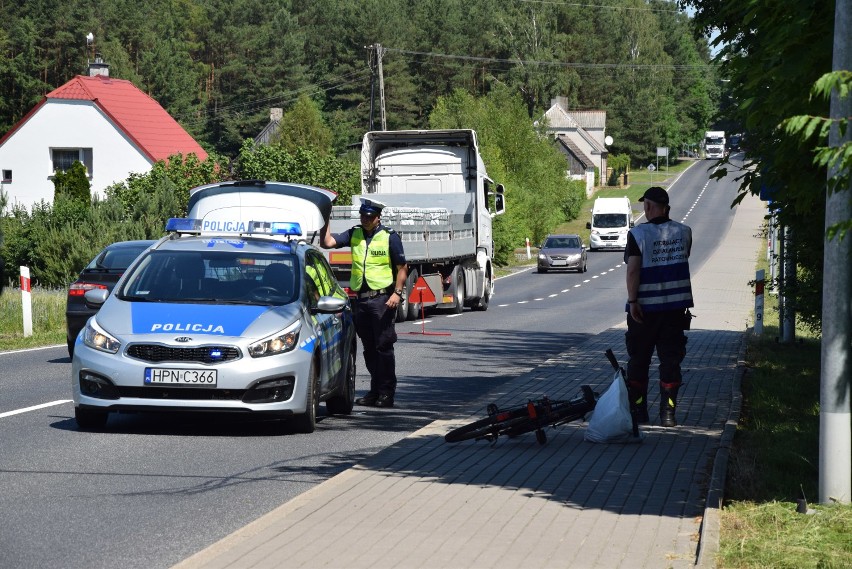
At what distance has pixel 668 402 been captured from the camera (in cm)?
1062

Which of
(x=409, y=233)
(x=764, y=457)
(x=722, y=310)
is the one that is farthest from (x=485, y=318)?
(x=764, y=457)

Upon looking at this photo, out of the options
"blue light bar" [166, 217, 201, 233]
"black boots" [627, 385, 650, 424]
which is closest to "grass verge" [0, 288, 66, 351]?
"blue light bar" [166, 217, 201, 233]

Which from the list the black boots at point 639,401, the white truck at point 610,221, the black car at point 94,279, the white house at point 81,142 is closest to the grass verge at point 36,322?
the black car at point 94,279

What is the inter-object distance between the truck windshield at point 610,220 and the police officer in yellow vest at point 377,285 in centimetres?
6025

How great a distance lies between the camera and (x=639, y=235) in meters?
10.6

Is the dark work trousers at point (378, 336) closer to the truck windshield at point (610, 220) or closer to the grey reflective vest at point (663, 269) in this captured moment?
the grey reflective vest at point (663, 269)

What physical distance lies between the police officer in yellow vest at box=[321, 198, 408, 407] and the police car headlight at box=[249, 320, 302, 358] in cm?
208

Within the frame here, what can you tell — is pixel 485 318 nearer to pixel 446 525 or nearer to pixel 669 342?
pixel 669 342

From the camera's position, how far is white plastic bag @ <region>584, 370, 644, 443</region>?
9602mm

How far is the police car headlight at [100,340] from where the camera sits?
1043 cm

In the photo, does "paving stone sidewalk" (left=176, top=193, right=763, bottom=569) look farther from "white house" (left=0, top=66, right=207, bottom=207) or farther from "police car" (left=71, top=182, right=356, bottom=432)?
"white house" (left=0, top=66, right=207, bottom=207)

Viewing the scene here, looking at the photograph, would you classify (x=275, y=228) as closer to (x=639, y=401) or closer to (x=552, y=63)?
(x=639, y=401)

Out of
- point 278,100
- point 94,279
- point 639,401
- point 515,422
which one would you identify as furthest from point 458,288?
point 278,100

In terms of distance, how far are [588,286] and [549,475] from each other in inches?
1481
